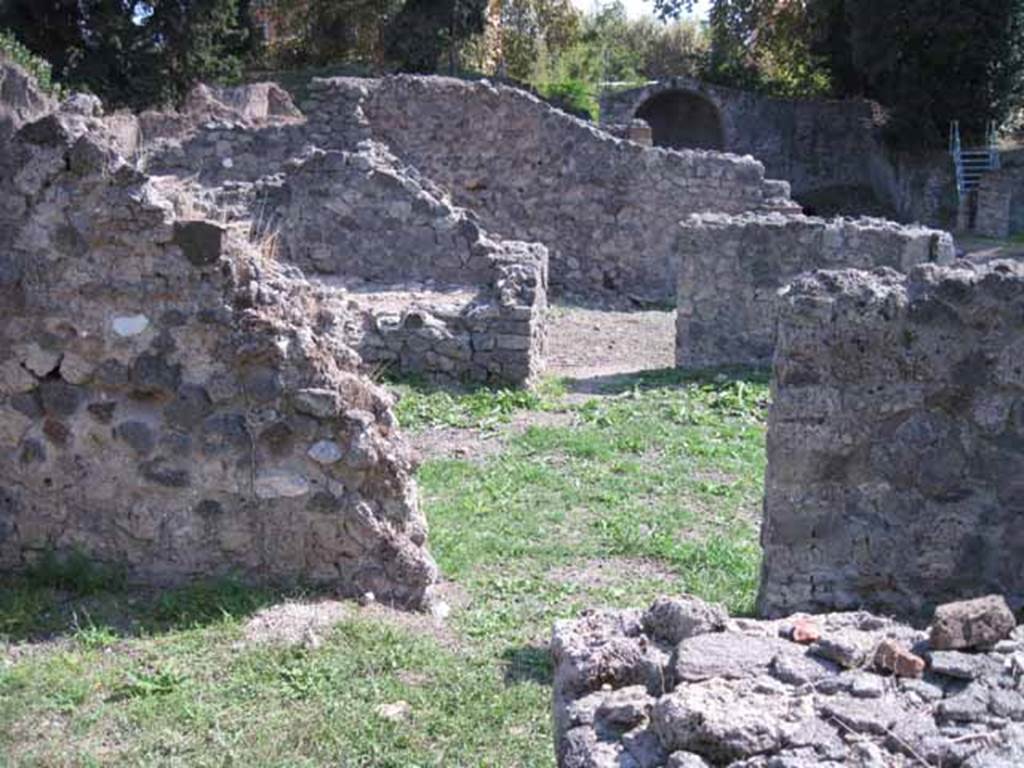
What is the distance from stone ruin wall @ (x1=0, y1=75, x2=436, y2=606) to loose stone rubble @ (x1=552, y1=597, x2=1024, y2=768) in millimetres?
1929

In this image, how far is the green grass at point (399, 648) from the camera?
166 inches

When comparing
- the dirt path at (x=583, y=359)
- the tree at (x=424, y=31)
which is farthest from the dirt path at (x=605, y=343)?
the tree at (x=424, y=31)

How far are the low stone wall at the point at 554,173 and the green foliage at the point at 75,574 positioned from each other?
13453mm

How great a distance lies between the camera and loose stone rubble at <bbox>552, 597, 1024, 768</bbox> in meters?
2.92

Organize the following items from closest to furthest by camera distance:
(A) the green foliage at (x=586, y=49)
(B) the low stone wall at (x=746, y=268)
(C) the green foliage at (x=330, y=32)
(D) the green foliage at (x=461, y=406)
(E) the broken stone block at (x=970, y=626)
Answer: (E) the broken stone block at (x=970, y=626), (D) the green foliage at (x=461, y=406), (B) the low stone wall at (x=746, y=268), (C) the green foliage at (x=330, y=32), (A) the green foliage at (x=586, y=49)

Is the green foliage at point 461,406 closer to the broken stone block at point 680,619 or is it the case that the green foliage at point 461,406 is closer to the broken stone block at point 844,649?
the broken stone block at point 680,619

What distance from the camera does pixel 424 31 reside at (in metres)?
28.1

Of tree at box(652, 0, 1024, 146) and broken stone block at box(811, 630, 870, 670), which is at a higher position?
tree at box(652, 0, 1024, 146)

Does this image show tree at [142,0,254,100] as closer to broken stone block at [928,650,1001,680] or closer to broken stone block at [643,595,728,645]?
broken stone block at [643,595,728,645]

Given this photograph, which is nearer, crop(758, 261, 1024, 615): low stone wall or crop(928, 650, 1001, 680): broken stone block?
crop(928, 650, 1001, 680): broken stone block

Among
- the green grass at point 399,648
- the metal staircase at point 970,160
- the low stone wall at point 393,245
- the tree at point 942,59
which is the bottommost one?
the green grass at point 399,648

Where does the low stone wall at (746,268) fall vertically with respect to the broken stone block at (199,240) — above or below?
below

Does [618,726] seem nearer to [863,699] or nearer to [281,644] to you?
[863,699]

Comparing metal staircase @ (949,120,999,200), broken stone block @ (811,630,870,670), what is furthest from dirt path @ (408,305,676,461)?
metal staircase @ (949,120,999,200)
